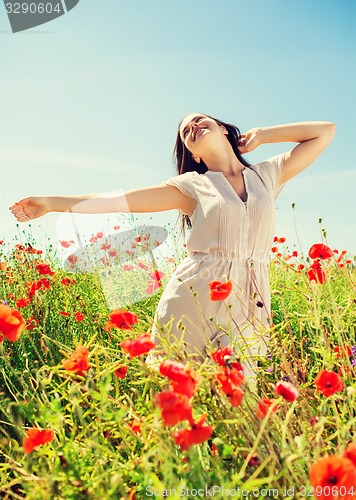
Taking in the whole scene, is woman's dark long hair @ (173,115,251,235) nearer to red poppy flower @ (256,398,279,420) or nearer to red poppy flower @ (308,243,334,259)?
red poppy flower @ (308,243,334,259)

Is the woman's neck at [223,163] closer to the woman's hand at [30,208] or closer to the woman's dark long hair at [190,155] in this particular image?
the woman's dark long hair at [190,155]

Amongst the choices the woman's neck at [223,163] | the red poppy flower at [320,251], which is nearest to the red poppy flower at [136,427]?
the red poppy flower at [320,251]

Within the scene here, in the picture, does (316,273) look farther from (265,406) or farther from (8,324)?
(8,324)

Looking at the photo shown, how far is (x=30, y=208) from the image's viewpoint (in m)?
2.59

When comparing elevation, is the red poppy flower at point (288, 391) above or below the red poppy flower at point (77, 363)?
below

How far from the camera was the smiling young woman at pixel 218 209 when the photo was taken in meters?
2.60

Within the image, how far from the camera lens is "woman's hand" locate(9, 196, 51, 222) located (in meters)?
2.58

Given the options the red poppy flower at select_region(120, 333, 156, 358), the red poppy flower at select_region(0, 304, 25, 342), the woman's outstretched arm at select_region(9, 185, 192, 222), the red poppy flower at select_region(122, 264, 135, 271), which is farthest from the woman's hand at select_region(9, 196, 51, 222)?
the red poppy flower at select_region(122, 264, 135, 271)

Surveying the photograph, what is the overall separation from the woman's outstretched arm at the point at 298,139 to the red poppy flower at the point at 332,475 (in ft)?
7.43

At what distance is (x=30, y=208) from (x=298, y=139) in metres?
1.52

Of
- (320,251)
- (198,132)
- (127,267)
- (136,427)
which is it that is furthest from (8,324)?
(127,267)

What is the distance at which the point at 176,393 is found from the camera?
1085 millimetres

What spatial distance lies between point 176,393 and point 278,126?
2337 mm

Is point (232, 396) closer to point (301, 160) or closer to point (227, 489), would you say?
point (227, 489)
